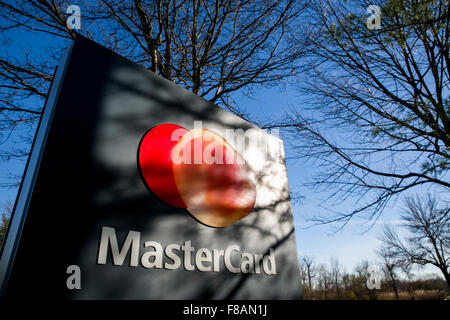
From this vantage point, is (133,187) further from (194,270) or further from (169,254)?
(194,270)

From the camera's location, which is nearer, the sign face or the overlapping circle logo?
the sign face

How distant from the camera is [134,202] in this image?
205 cm

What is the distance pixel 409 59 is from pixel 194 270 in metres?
4.73

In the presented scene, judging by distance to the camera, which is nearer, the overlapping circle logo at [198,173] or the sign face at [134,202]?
the sign face at [134,202]

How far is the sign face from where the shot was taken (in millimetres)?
1614

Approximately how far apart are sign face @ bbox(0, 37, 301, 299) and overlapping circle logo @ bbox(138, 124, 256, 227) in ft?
0.04

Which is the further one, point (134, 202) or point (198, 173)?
point (198, 173)

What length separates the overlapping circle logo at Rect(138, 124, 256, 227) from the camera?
228 cm

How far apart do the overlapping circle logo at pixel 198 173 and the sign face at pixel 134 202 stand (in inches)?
0.5

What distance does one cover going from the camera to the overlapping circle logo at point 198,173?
2.28 metres

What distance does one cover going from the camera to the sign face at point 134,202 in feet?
5.30

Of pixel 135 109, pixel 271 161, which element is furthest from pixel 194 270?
pixel 271 161

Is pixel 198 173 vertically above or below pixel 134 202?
above

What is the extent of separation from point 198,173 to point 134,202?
0.76 m
